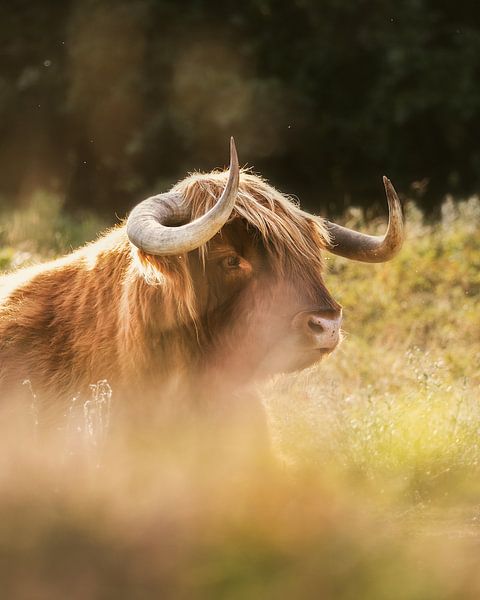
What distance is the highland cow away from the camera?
422cm

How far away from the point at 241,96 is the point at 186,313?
10280 mm

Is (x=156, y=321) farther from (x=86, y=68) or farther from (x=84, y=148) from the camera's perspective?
(x=84, y=148)

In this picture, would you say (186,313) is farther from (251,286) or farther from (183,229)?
(183,229)

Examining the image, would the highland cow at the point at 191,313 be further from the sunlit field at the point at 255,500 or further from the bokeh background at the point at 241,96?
the bokeh background at the point at 241,96

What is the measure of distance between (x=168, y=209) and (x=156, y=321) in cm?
44

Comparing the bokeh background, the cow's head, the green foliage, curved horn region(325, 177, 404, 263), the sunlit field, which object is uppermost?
the bokeh background

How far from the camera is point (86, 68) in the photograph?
1455 cm

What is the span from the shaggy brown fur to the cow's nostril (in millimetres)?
88

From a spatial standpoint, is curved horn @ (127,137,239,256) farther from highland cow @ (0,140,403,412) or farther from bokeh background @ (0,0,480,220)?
bokeh background @ (0,0,480,220)

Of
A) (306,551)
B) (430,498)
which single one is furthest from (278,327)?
(430,498)

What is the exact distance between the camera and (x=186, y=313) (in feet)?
13.9

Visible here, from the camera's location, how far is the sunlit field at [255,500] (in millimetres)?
3986

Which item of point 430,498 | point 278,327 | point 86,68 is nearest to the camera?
point 278,327

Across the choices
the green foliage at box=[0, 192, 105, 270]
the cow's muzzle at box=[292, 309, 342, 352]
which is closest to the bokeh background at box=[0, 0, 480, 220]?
the green foliage at box=[0, 192, 105, 270]
